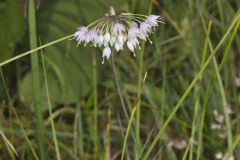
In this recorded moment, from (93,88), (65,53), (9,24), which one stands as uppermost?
(9,24)

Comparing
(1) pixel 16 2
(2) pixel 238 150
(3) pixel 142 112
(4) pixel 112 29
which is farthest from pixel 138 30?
(3) pixel 142 112

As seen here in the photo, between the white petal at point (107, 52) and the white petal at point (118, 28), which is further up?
the white petal at point (118, 28)

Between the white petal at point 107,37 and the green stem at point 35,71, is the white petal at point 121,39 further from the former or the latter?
the green stem at point 35,71

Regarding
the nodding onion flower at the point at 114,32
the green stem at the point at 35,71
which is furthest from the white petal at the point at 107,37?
the green stem at the point at 35,71

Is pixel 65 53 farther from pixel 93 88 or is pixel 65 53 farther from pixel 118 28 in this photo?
pixel 118 28

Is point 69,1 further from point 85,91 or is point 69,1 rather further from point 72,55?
point 85,91

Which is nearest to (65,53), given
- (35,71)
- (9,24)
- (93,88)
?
(93,88)

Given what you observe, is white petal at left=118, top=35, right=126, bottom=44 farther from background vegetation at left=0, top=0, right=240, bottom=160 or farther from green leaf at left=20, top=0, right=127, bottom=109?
green leaf at left=20, top=0, right=127, bottom=109

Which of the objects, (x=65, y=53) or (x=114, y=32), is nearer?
(x=114, y=32)
